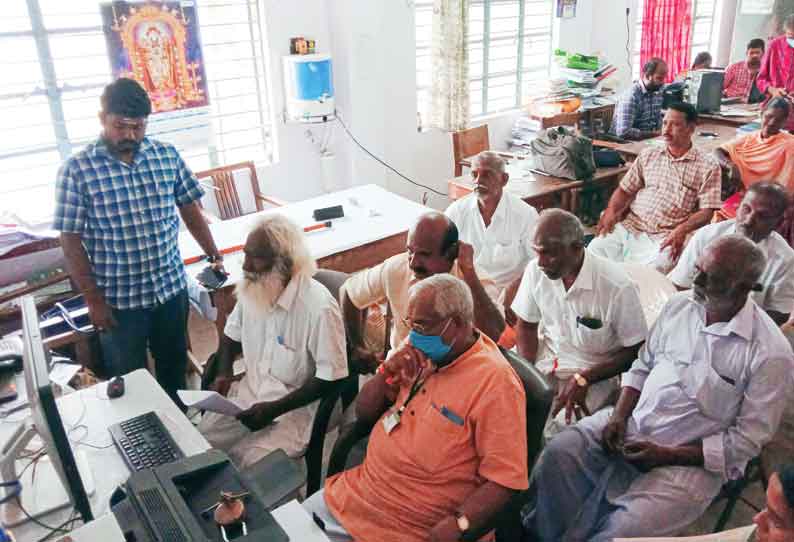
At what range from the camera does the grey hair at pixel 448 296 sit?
6.00 feet

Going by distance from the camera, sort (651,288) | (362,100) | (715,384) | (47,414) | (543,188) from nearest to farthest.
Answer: (47,414) → (715,384) → (651,288) → (543,188) → (362,100)

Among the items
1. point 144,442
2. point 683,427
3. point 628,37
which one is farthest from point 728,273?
point 628,37

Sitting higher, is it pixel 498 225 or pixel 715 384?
pixel 498 225

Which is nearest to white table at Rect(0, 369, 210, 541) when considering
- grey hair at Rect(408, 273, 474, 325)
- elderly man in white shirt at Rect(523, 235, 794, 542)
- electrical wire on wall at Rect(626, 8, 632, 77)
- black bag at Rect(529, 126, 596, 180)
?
grey hair at Rect(408, 273, 474, 325)

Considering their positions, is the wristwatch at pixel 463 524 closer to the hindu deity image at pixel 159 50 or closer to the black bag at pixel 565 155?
the black bag at pixel 565 155

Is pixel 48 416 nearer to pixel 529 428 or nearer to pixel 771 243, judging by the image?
pixel 529 428

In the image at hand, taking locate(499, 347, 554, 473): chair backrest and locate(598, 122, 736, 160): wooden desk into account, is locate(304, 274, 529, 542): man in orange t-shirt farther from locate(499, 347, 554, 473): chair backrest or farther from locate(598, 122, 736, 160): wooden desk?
locate(598, 122, 736, 160): wooden desk

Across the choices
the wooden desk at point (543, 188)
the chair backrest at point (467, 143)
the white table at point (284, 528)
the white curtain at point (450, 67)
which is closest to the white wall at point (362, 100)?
the white curtain at point (450, 67)

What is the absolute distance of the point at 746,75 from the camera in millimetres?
7059

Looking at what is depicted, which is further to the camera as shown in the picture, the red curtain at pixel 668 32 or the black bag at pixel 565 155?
the red curtain at pixel 668 32

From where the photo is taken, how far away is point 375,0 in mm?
5062

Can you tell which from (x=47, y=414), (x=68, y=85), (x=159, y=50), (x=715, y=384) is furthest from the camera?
(x=159, y=50)

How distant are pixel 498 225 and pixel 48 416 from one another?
7.46 ft

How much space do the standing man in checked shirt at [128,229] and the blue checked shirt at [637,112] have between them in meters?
4.02
